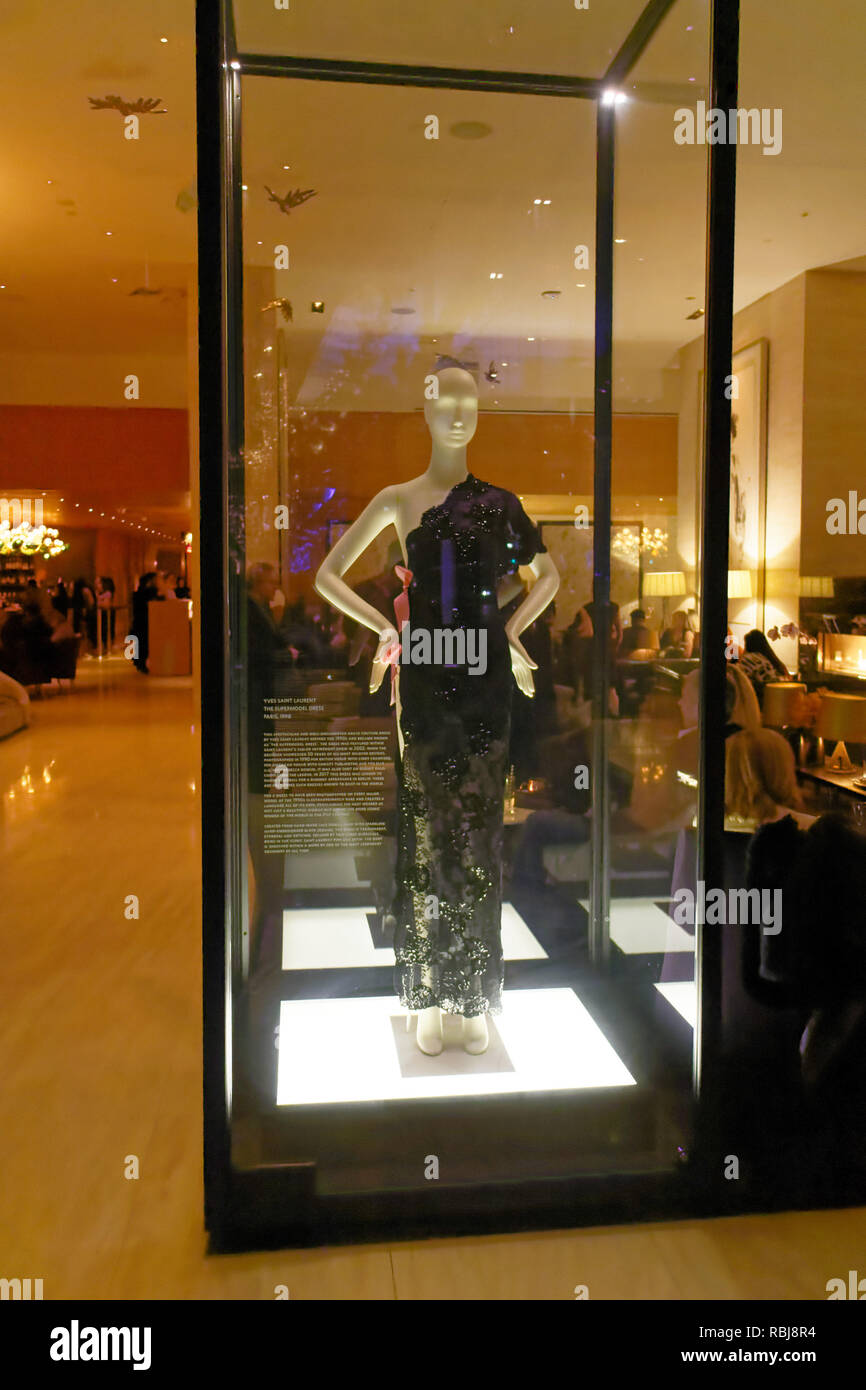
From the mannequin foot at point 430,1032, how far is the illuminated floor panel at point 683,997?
1.90 feet

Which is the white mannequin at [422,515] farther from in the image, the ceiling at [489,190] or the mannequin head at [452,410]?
the ceiling at [489,190]

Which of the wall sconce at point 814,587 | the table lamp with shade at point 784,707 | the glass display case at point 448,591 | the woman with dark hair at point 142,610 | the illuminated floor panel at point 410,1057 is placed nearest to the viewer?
the glass display case at point 448,591

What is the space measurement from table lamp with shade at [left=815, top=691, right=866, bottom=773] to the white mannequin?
7.96ft

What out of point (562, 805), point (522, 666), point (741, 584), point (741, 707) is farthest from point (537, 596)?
point (741, 584)

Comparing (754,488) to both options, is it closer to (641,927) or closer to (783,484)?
(783,484)

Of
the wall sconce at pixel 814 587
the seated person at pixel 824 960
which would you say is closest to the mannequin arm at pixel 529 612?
the seated person at pixel 824 960

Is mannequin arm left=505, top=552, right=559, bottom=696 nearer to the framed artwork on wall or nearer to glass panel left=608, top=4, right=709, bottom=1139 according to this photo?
glass panel left=608, top=4, right=709, bottom=1139

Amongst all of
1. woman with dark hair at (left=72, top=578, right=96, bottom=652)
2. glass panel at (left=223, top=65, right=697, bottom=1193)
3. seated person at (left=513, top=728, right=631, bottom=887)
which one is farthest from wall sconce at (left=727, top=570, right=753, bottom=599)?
woman with dark hair at (left=72, top=578, right=96, bottom=652)

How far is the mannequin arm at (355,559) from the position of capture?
243cm

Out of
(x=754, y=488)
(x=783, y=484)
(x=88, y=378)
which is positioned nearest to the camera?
(x=754, y=488)

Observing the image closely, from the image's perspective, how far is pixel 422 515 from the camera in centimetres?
241

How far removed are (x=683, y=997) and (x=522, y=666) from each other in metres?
0.87

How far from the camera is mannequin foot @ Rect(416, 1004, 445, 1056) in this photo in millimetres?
2496

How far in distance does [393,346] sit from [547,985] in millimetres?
1806
